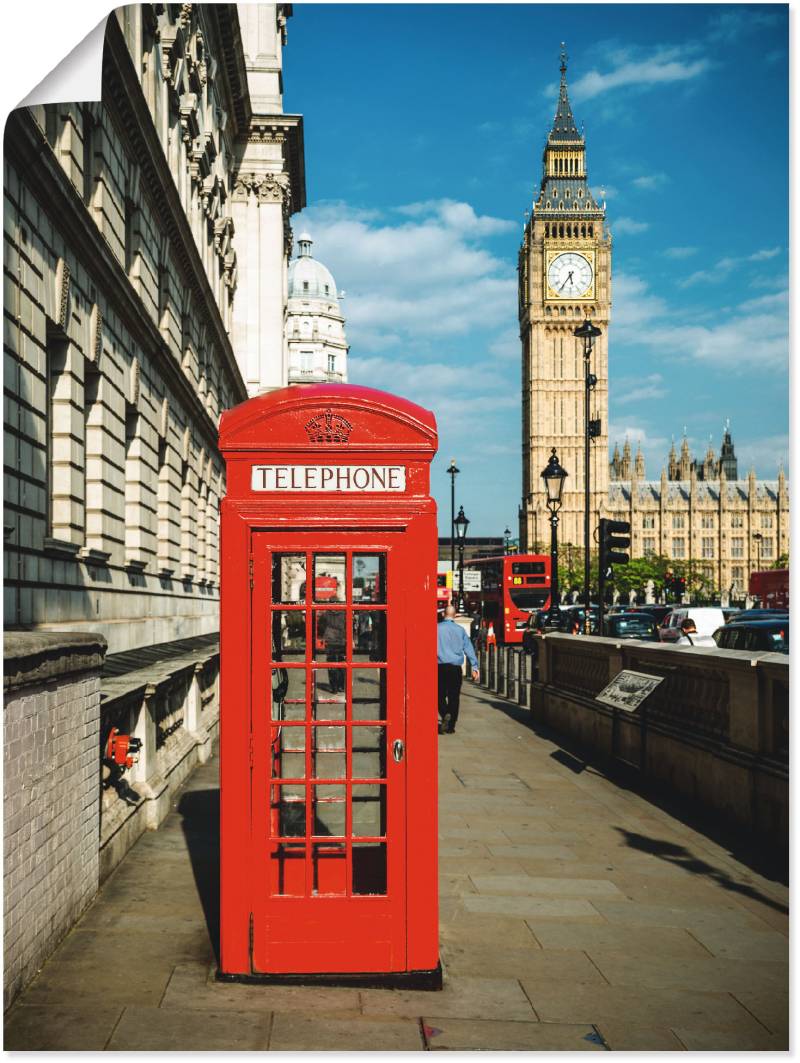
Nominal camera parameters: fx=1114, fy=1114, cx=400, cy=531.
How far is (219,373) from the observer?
34531mm

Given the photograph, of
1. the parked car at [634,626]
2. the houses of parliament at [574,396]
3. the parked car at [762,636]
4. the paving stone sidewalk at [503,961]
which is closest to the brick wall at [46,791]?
the paving stone sidewalk at [503,961]

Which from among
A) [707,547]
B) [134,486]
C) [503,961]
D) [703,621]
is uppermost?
[707,547]

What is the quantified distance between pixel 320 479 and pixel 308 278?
14757 cm

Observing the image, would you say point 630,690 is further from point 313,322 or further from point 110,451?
point 313,322

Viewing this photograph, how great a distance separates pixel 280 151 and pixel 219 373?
16.4m

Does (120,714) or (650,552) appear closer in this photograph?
(120,714)

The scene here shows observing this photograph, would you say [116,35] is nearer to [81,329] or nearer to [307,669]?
[81,329]

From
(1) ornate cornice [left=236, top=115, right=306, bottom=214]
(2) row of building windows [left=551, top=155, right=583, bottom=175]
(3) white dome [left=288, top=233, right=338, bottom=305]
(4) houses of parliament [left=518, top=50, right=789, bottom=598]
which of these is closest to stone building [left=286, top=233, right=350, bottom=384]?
(3) white dome [left=288, top=233, right=338, bottom=305]

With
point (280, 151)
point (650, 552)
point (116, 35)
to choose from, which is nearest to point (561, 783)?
point (116, 35)

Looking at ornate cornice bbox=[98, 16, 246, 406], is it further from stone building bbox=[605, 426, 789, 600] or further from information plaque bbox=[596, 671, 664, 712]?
stone building bbox=[605, 426, 789, 600]

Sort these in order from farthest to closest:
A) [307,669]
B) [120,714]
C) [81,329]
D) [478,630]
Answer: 1. [478,630]
2. [81,329]
3. [120,714]
4. [307,669]

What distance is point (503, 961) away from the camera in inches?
224

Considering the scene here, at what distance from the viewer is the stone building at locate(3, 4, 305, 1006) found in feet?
17.7

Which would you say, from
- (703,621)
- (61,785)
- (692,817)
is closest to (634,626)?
(703,621)
